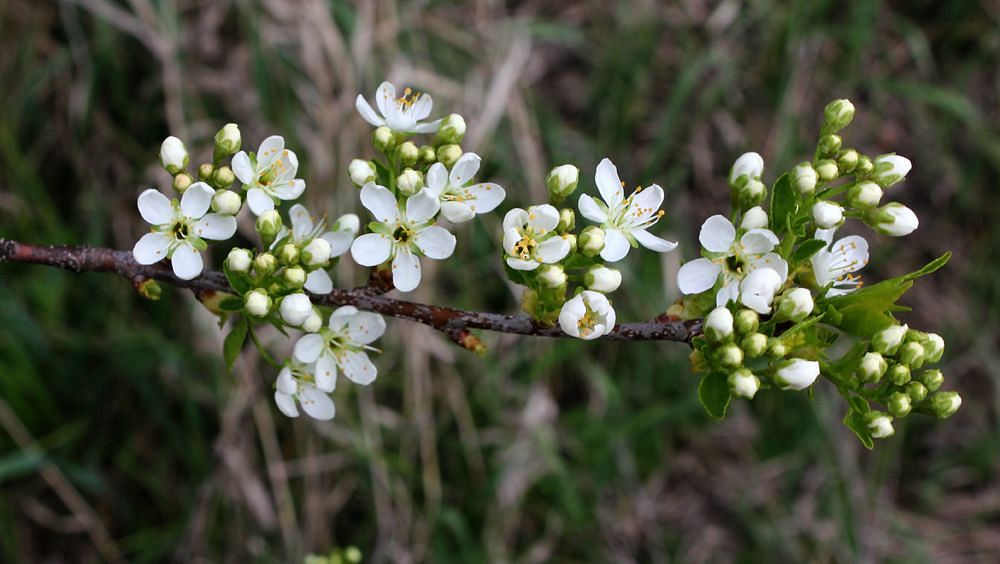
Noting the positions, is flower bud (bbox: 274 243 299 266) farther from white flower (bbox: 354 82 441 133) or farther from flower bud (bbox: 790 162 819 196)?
flower bud (bbox: 790 162 819 196)

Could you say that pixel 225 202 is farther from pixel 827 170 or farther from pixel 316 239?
pixel 827 170

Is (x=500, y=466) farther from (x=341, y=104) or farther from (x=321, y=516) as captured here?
(x=341, y=104)

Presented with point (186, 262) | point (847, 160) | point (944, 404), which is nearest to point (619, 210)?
point (847, 160)

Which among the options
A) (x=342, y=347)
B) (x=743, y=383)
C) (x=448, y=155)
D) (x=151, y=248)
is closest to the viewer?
(x=743, y=383)

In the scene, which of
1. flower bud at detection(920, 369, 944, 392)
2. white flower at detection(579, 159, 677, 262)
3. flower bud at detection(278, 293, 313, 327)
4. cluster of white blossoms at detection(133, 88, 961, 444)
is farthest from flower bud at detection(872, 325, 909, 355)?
flower bud at detection(278, 293, 313, 327)

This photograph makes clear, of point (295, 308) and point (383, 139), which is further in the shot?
point (383, 139)

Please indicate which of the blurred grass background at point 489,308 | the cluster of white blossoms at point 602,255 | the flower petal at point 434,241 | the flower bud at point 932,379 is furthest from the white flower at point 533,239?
the blurred grass background at point 489,308
